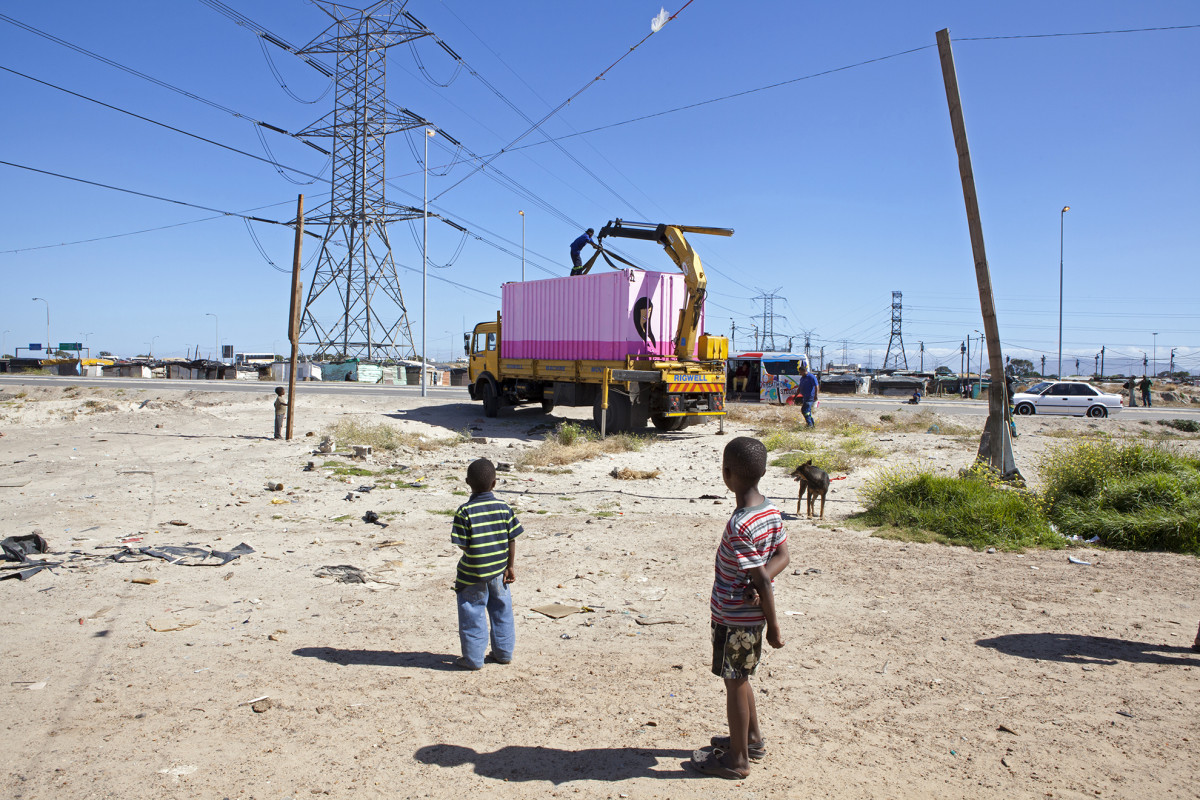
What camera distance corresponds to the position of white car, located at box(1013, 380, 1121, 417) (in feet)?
86.7

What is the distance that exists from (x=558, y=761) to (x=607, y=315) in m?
13.5

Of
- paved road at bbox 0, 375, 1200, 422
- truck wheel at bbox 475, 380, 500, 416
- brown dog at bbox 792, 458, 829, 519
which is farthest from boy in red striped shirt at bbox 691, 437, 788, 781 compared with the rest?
paved road at bbox 0, 375, 1200, 422

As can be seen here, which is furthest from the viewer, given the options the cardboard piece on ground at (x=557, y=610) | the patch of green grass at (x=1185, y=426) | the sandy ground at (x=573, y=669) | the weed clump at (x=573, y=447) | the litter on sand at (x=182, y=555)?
the patch of green grass at (x=1185, y=426)

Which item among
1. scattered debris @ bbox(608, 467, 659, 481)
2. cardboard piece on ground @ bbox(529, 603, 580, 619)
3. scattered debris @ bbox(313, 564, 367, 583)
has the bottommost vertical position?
cardboard piece on ground @ bbox(529, 603, 580, 619)

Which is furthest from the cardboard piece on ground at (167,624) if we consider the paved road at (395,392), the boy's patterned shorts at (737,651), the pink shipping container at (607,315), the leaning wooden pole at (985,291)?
the paved road at (395,392)

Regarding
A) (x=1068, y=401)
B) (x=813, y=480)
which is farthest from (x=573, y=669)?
(x=1068, y=401)

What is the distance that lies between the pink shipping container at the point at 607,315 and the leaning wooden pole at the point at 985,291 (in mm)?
7764

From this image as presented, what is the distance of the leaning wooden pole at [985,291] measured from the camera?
8.82 meters

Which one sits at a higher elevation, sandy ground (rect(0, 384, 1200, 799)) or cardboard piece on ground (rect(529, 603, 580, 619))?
A: sandy ground (rect(0, 384, 1200, 799))

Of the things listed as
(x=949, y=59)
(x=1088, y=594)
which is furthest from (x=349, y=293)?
(x=1088, y=594)

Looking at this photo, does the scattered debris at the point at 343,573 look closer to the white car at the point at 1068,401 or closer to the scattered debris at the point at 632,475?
the scattered debris at the point at 632,475

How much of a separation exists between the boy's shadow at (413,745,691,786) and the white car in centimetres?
2815

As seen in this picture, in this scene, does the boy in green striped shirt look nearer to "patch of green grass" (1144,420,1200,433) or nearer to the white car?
"patch of green grass" (1144,420,1200,433)

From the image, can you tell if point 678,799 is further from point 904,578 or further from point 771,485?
point 771,485
